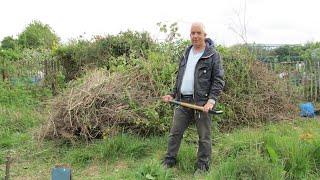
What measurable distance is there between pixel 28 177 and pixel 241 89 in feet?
14.3

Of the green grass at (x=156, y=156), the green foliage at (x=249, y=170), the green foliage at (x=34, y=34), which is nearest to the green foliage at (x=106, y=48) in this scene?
the green grass at (x=156, y=156)

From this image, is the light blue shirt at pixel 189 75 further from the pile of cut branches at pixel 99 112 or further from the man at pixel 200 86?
the pile of cut branches at pixel 99 112

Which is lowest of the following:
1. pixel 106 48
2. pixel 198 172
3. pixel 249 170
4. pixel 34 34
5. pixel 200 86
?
pixel 198 172

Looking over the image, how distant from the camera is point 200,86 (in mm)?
3857

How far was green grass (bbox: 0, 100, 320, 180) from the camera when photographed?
3.46 metres

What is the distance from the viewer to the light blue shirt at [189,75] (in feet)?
12.9

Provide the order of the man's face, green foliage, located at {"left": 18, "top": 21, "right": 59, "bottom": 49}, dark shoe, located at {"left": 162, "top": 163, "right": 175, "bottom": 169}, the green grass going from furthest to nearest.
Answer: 1. green foliage, located at {"left": 18, "top": 21, "right": 59, "bottom": 49}
2. dark shoe, located at {"left": 162, "top": 163, "right": 175, "bottom": 169}
3. the man's face
4. the green grass

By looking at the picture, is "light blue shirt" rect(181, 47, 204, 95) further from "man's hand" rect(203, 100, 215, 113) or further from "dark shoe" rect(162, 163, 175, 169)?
"dark shoe" rect(162, 163, 175, 169)

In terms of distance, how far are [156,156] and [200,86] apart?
4.24 feet

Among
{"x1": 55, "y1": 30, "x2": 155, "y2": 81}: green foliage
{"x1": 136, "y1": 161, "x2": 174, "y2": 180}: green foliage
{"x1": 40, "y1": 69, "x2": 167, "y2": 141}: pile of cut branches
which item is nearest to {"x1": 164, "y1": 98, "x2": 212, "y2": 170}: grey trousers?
{"x1": 136, "y1": 161, "x2": 174, "y2": 180}: green foliage

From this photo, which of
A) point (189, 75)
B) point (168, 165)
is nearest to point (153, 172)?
point (168, 165)

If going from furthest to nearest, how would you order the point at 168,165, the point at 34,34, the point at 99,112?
the point at 34,34 < the point at 99,112 < the point at 168,165

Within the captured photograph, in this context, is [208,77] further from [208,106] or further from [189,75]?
[208,106]

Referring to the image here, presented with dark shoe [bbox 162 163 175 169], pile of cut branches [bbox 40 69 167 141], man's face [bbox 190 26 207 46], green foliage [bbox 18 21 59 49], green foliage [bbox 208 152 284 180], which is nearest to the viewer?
green foliage [bbox 208 152 284 180]
